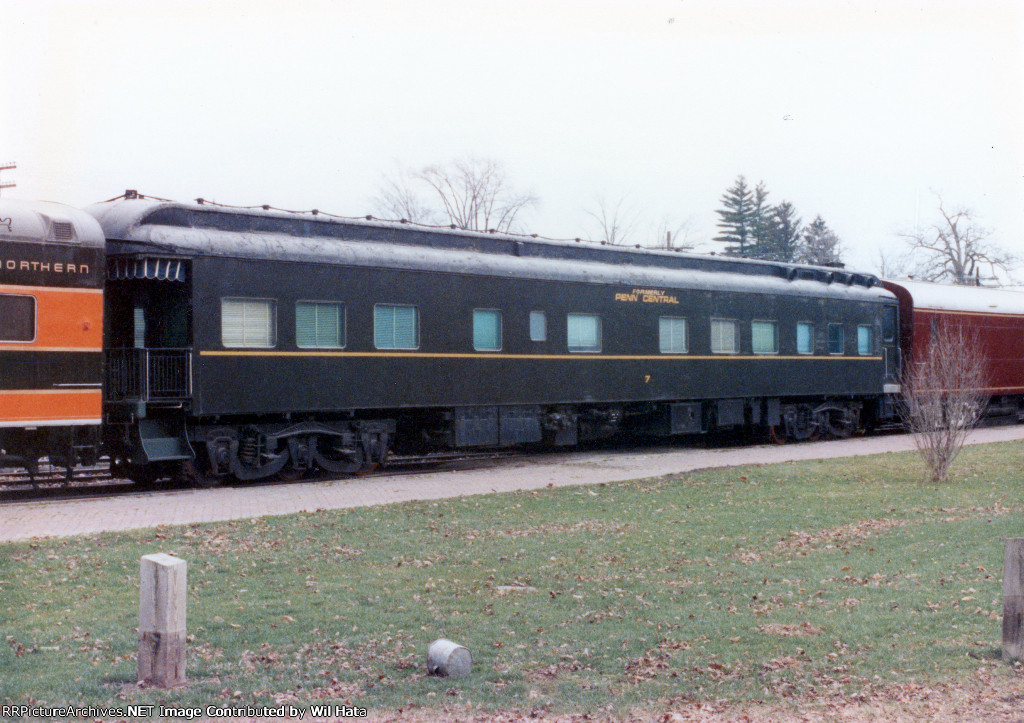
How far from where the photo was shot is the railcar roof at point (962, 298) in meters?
28.2

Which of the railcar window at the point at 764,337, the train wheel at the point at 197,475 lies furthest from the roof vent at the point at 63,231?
the railcar window at the point at 764,337

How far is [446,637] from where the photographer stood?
280 inches

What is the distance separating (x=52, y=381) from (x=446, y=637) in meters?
8.78

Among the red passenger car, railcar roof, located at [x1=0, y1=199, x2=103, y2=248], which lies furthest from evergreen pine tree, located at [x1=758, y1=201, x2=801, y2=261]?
railcar roof, located at [x1=0, y1=199, x2=103, y2=248]

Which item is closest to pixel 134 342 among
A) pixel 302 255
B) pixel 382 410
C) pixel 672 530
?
pixel 302 255

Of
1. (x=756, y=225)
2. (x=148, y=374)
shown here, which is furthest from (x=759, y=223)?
(x=148, y=374)

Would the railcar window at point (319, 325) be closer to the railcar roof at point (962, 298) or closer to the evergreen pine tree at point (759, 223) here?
the railcar roof at point (962, 298)

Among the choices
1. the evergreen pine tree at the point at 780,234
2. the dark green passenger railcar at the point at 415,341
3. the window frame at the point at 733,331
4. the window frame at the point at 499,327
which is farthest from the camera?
the evergreen pine tree at the point at 780,234

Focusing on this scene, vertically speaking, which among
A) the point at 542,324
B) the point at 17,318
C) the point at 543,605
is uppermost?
the point at 542,324

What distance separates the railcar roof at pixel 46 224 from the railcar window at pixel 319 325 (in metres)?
3.09

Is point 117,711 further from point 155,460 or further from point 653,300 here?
point 653,300

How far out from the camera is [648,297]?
21625 mm

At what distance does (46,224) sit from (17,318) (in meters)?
1.28

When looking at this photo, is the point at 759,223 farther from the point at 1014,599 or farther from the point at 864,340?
the point at 1014,599
